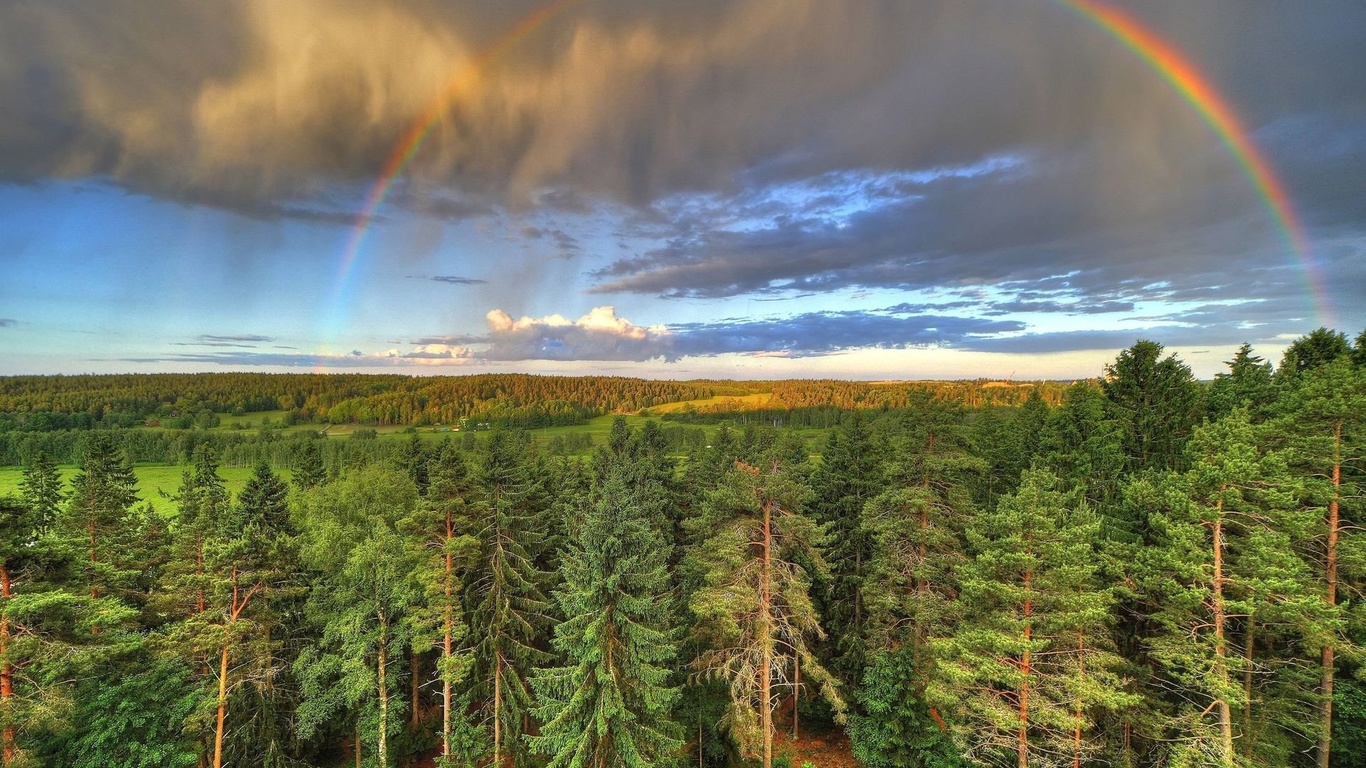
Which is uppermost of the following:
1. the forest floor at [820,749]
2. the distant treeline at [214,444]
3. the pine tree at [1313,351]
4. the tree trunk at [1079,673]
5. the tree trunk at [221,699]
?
the pine tree at [1313,351]

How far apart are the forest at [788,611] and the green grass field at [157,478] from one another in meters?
51.1

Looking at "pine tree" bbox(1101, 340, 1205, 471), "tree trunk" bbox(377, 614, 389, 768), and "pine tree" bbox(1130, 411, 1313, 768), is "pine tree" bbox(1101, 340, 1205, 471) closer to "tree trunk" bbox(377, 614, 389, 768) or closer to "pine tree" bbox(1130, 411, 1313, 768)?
"pine tree" bbox(1130, 411, 1313, 768)

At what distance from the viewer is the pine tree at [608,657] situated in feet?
52.4

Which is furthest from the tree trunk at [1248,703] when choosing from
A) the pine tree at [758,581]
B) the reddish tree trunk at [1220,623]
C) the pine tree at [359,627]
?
the pine tree at [359,627]

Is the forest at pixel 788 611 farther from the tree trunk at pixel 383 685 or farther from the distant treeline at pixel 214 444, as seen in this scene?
the distant treeline at pixel 214 444

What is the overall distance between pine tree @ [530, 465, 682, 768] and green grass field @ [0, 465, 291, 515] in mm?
69796

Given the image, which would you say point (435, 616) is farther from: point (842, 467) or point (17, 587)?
point (842, 467)

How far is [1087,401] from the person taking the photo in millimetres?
25469

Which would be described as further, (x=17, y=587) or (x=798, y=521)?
(x=798, y=521)

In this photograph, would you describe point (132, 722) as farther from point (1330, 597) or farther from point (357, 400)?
point (357, 400)

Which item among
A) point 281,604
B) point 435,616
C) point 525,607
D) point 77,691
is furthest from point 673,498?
point 77,691

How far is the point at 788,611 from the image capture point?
2234 cm

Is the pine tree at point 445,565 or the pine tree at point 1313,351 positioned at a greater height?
the pine tree at point 1313,351

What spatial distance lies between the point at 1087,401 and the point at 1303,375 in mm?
7057
